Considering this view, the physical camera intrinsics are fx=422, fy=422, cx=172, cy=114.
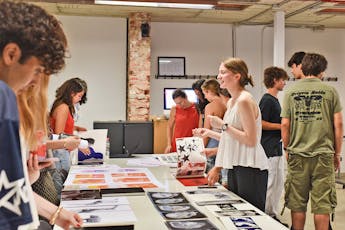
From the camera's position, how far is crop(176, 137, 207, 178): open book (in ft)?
8.84

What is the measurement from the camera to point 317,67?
3.06 meters

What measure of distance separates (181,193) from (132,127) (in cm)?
388

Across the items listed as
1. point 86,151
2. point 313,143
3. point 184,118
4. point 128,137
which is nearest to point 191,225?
point 313,143

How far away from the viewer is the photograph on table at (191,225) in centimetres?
173

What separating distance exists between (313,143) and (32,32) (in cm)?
256

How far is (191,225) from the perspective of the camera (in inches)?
69.3

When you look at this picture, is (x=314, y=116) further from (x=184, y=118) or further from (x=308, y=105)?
(x=184, y=118)

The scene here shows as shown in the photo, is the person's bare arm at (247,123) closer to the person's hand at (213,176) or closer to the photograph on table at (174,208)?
the person's hand at (213,176)

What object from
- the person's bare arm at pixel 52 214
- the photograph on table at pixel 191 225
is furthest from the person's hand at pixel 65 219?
the photograph on table at pixel 191 225

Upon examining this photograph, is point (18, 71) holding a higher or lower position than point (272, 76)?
lower

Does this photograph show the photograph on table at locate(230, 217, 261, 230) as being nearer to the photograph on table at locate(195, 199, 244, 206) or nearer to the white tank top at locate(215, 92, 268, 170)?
the photograph on table at locate(195, 199, 244, 206)

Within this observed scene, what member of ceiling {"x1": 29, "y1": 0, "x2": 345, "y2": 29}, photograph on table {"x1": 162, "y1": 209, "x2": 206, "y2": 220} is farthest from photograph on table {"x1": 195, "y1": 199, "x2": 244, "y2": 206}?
ceiling {"x1": 29, "y1": 0, "x2": 345, "y2": 29}

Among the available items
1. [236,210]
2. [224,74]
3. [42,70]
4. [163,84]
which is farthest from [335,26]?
[42,70]

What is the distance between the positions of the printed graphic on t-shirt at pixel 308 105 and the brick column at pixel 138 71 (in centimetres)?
390
